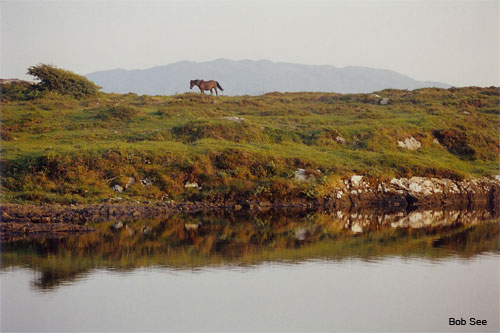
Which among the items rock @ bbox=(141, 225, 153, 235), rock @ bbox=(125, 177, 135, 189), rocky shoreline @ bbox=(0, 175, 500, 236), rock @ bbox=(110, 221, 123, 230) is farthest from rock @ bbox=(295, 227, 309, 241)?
rock @ bbox=(125, 177, 135, 189)

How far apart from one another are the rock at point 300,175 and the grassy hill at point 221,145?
1.16 ft

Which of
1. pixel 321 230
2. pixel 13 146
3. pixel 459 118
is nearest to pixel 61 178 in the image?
pixel 13 146

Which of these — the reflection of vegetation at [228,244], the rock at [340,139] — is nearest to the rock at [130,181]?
the reflection of vegetation at [228,244]

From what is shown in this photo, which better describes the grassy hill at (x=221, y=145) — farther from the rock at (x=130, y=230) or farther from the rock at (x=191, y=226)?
the rock at (x=191, y=226)

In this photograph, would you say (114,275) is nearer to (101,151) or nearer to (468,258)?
(468,258)

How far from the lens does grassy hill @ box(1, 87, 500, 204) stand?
34.9 metres

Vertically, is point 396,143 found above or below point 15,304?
above

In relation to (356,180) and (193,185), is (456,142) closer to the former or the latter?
(356,180)

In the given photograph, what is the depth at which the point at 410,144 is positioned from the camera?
47969mm

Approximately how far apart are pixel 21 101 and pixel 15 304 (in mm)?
41010

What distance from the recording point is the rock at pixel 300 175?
37.9m

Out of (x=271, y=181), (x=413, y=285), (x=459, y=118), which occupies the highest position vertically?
(x=459, y=118)

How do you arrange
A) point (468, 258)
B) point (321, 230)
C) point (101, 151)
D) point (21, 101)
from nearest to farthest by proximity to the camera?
point (468, 258) → point (321, 230) → point (101, 151) → point (21, 101)

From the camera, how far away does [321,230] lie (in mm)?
29203
